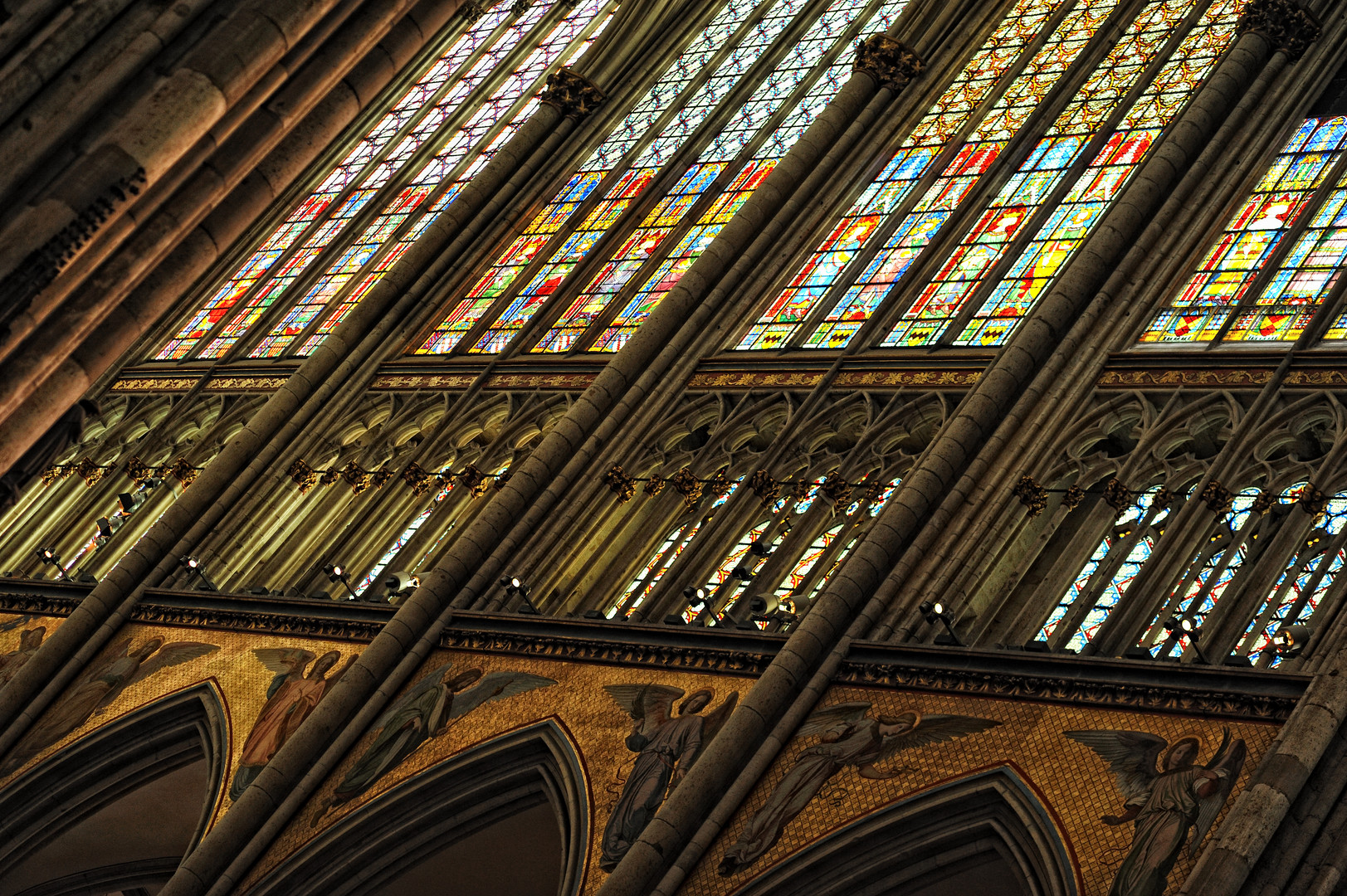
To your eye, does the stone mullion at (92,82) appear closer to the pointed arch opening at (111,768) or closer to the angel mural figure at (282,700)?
the angel mural figure at (282,700)

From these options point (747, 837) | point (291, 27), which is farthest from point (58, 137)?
point (747, 837)

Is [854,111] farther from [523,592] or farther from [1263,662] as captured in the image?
[1263,662]

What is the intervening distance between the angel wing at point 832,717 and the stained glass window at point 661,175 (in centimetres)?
788

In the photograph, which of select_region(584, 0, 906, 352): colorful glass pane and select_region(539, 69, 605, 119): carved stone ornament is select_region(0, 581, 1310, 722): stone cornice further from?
select_region(539, 69, 605, 119): carved stone ornament

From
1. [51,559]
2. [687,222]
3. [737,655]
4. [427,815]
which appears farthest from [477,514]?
[51,559]

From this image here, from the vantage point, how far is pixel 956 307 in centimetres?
2000

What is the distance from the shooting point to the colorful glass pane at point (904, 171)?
2133 cm

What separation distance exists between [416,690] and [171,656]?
3416 mm

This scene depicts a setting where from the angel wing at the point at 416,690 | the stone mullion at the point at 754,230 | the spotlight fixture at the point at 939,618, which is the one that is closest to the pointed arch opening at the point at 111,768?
the angel wing at the point at 416,690

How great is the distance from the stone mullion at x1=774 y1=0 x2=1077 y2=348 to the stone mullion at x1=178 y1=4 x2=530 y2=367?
8.60 m

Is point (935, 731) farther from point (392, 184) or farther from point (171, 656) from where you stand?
point (392, 184)

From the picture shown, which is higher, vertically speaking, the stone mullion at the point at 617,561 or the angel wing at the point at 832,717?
the stone mullion at the point at 617,561

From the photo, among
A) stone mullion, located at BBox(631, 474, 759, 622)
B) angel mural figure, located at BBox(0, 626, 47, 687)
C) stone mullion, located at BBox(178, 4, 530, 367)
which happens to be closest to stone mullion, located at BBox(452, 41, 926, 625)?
stone mullion, located at BBox(631, 474, 759, 622)

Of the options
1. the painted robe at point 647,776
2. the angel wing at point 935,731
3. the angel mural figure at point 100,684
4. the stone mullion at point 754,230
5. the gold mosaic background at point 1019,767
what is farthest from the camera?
the stone mullion at point 754,230
